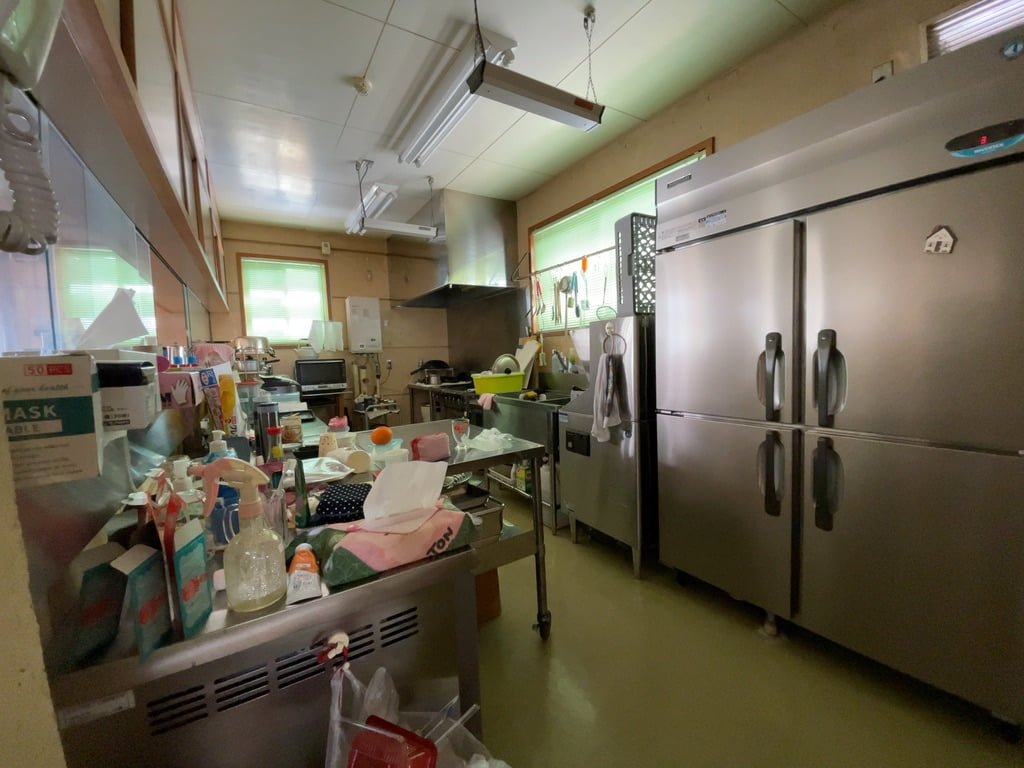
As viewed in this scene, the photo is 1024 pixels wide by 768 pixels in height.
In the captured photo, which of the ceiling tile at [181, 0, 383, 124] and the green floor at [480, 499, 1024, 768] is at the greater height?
the ceiling tile at [181, 0, 383, 124]

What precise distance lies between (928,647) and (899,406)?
791 millimetres

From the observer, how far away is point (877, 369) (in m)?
1.32

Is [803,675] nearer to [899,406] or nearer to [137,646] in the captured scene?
[899,406]

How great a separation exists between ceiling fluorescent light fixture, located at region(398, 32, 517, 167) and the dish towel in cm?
152

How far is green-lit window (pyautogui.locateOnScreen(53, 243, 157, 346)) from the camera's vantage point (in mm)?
862

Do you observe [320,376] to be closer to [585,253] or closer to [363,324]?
[363,324]

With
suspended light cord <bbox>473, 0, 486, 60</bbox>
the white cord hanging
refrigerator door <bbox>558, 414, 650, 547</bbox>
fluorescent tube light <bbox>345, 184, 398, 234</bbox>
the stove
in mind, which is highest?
suspended light cord <bbox>473, 0, 486, 60</bbox>

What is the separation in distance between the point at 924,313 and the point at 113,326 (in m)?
2.16

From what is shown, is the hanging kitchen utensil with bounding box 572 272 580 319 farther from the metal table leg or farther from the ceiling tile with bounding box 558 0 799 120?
the metal table leg

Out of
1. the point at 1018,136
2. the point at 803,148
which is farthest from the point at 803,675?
the point at 803,148

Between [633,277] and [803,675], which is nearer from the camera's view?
[803,675]

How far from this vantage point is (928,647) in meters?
1.26

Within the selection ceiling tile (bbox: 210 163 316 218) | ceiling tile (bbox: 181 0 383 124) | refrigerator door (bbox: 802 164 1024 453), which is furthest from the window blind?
ceiling tile (bbox: 210 163 316 218)

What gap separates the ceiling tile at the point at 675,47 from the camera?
1.81m
